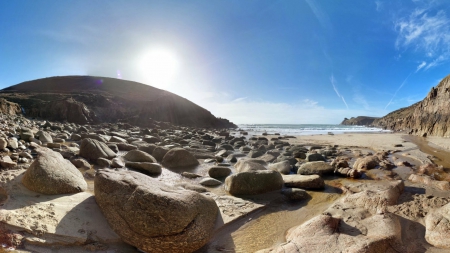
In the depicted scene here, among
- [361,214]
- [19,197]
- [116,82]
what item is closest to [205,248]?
[361,214]

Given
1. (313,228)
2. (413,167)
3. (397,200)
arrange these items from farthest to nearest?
(413,167) < (397,200) < (313,228)

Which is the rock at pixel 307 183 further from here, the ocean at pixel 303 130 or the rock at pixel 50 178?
the ocean at pixel 303 130

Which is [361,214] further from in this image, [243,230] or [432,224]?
[243,230]

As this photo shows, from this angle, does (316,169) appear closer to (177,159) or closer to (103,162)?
(177,159)

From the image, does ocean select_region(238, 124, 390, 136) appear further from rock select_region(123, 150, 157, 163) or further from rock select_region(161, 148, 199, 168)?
rock select_region(123, 150, 157, 163)

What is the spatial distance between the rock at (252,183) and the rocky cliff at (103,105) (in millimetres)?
26776

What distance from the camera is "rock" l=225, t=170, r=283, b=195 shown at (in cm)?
514

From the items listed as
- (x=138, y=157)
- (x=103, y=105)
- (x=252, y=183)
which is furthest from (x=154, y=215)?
(x=103, y=105)

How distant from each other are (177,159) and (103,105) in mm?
36195

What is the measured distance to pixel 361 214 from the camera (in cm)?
352

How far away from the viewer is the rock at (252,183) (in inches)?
202

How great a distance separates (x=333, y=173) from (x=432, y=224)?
392 cm

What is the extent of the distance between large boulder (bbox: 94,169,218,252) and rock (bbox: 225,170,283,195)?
6.36 feet

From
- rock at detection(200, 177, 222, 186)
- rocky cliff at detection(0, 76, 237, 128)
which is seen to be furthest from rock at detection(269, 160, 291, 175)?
rocky cliff at detection(0, 76, 237, 128)
